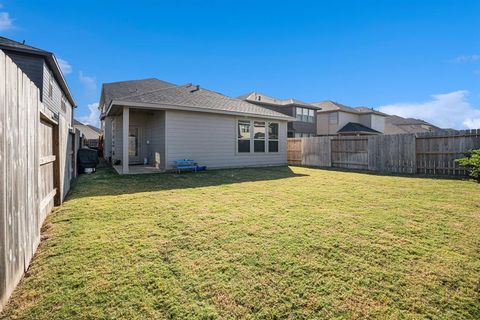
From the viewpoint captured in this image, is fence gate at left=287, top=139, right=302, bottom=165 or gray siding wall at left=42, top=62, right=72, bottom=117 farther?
fence gate at left=287, top=139, right=302, bottom=165

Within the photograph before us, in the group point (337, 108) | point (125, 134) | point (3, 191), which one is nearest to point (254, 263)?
point (3, 191)

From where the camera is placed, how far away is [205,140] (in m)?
11.8

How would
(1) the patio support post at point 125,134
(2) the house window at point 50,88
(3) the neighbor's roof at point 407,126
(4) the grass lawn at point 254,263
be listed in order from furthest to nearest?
1. (3) the neighbor's roof at point 407,126
2. (2) the house window at point 50,88
3. (1) the patio support post at point 125,134
4. (4) the grass lawn at point 254,263

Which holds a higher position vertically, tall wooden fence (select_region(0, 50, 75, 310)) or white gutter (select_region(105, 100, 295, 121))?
white gutter (select_region(105, 100, 295, 121))

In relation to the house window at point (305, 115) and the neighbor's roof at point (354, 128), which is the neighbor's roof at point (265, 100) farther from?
the neighbor's roof at point (354, 128)

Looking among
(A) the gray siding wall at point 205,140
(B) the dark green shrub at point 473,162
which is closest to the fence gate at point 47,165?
(A) the gray siding wall at point 205,140

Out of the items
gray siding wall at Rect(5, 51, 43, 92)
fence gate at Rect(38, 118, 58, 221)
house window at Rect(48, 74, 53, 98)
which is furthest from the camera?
house window at Rect(48, 74, 53, 98)

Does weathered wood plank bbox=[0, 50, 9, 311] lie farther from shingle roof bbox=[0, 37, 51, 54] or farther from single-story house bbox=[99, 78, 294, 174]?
shingle roof bbox=[0, 37, 51, 54]

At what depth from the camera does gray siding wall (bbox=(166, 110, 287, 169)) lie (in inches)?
427

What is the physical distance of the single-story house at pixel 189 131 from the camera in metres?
10.7

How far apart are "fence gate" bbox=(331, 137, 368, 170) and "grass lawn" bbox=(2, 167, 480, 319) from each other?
328 inches

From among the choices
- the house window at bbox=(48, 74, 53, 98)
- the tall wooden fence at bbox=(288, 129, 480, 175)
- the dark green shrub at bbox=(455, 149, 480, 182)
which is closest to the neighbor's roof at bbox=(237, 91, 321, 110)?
the tall wooden fence at bbox=(288, 129, 480, 175)

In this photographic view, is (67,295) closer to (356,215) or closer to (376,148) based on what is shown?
(356,215)

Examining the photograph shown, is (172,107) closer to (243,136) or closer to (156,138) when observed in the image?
(156,138)
